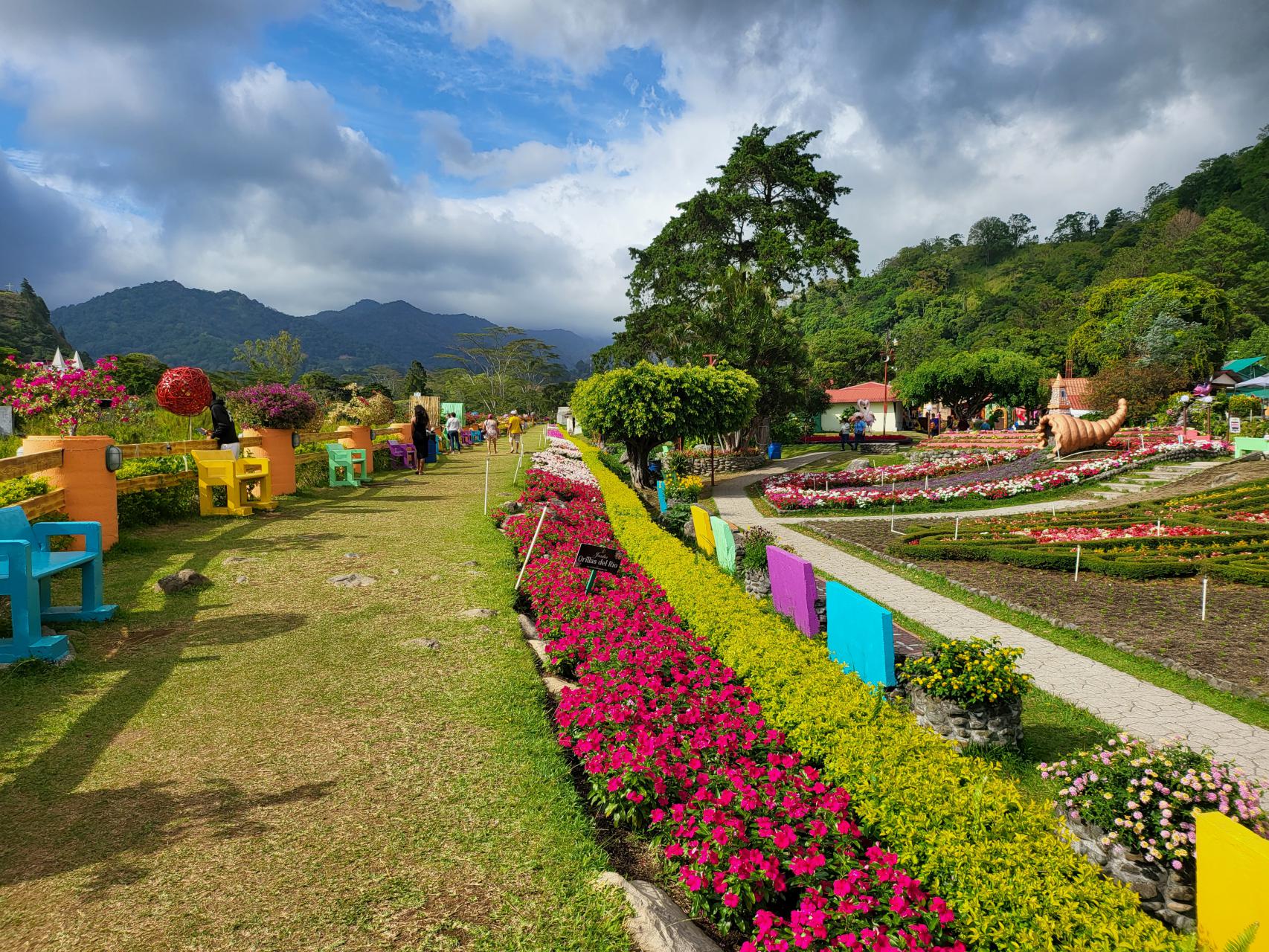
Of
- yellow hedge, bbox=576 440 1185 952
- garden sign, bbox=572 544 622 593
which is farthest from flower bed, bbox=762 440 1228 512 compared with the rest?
yellow hedge, bbox=576 440 1185 952

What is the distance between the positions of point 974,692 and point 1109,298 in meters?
62.5

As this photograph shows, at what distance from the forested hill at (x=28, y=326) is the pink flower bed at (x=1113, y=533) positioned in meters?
71.4

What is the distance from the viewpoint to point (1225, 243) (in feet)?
182

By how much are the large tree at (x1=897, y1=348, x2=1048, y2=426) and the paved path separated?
3913 cm

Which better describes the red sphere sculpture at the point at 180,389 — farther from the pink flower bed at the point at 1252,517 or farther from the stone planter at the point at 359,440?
the pink flower bed at the point at 1252,517

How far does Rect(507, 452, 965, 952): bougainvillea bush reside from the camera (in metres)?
2.58

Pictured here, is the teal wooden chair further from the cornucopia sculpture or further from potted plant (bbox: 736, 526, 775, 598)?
the cornucopia sculpture

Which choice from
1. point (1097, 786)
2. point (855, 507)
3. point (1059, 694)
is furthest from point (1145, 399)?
point (1097, 786)

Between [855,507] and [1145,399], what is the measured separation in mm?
26762

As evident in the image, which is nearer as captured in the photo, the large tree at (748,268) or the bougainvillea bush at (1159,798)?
the bougainvillea bush at (1159,798)

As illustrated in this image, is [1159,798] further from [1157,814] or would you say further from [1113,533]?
[1113,533]

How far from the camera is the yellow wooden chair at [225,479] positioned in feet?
33.4

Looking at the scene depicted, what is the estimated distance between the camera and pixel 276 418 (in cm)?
1190

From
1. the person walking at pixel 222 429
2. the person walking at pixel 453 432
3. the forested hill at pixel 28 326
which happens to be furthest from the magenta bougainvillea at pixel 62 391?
the forested hill at pixel 28 326
